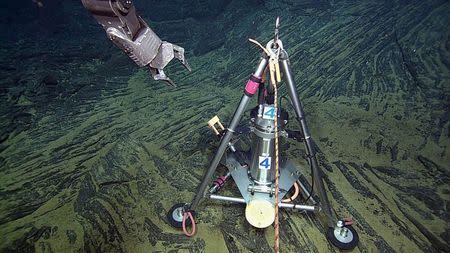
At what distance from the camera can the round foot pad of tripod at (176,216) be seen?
2428mm

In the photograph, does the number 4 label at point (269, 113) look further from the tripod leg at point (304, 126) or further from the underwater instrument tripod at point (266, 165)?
the tripod leg at point (304, 126)

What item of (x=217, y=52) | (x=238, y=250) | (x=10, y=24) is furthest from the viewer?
(x=10, y=24)

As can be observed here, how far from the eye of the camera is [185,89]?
4844 millimetres

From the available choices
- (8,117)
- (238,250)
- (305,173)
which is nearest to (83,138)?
(8,117)

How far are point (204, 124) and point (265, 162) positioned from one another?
1.80m

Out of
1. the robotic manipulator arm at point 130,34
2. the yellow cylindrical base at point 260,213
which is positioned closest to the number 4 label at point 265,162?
the yellow cylindrical base at point 260,213

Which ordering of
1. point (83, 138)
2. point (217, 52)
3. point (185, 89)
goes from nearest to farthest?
point (83, 138), point (185, 89), point (217, 52)

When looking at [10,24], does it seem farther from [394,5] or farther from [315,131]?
[394,5]

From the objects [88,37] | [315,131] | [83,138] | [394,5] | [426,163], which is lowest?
[426,163]

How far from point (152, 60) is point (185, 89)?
3.39 meters

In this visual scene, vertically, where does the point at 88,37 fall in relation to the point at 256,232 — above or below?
above

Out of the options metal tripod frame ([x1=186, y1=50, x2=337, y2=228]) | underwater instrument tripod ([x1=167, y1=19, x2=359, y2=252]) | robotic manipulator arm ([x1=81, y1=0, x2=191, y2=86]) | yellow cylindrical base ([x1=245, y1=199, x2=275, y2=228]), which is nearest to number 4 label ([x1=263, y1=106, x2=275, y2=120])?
underwater instrument tripod ([x1=167, y1=19, x2=359, y2=252])

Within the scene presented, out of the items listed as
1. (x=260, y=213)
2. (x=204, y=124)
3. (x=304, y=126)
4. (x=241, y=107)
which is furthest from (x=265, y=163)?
(x=204, y=124)

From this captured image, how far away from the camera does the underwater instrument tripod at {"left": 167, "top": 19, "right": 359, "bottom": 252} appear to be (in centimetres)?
183
